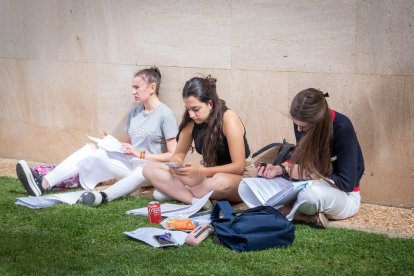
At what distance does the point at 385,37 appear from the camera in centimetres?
730

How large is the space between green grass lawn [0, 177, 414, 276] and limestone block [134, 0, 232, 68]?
207 centimetres

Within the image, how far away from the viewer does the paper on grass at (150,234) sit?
20.6 ft

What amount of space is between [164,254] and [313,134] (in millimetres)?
1569

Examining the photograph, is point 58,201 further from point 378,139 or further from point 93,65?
point 378,139

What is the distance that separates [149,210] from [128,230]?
0.96ft

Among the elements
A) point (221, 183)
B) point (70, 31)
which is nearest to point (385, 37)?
point (221, 183)

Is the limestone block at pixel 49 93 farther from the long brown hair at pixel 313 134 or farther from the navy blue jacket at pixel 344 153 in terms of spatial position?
the navy blue jacket at pixel 344 153

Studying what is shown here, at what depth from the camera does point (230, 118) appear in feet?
24.1

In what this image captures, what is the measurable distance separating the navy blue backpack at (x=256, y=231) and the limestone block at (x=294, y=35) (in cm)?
191

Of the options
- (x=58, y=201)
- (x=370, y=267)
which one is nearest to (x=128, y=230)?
(x=58, y=201)

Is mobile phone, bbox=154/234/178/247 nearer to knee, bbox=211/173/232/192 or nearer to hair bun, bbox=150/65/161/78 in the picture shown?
knee, bbox=211/173/232/192

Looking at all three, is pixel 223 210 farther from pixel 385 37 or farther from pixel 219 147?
pixel 385 37

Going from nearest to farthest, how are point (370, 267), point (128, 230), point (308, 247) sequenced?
point (370, 267)
point (308, 247)
point (128, 230)

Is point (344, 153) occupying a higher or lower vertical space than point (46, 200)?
higher
